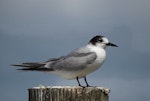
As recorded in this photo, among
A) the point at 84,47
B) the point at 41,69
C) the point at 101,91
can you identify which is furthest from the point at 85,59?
the point at 101,91

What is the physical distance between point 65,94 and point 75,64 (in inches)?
113

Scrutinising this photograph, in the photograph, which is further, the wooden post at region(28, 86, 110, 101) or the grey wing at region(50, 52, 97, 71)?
the grey wing at region(50, 52, 97, 71)

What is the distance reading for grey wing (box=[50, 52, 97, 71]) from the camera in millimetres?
9109

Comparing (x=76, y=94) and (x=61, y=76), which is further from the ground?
(x=61, y=76)

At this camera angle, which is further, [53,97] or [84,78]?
[84,78]

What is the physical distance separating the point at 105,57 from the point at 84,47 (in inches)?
24.2

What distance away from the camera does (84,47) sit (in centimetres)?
966

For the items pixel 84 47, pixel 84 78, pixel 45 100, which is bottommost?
pixel 45 100

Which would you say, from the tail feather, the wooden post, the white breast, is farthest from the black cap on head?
the wooden post

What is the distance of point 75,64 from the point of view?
9.30m

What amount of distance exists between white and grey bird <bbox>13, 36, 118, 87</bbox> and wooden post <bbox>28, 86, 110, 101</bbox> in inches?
92.0

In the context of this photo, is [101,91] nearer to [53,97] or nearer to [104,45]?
[53,97]

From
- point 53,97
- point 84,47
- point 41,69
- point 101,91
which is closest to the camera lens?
point 53,97

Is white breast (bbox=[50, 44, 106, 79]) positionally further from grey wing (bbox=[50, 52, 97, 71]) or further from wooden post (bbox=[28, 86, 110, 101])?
wooden post (bbox=[28, 86, 110, 101])
